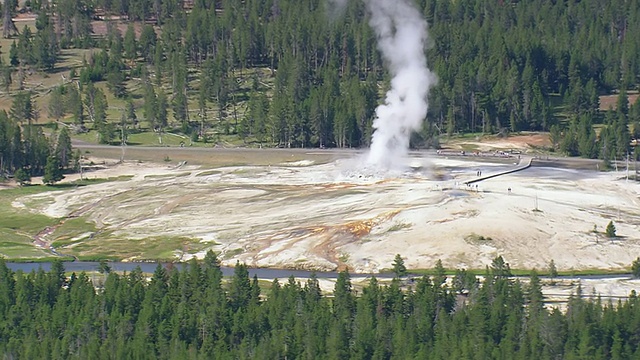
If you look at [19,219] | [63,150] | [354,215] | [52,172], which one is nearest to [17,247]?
[19,219]

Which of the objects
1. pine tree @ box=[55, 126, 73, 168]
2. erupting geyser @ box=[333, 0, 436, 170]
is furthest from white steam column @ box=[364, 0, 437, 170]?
pine tree @ box=[55, 126, 73, 168]

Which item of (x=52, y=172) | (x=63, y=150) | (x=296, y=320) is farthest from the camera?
(x=63, y=150)

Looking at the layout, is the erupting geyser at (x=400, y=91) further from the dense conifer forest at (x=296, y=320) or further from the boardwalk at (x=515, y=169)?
the dense conifer forest at (x=296, y=320)

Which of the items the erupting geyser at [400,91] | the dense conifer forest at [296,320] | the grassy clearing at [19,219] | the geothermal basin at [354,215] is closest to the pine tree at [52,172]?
the geothermal basin at [354,215]

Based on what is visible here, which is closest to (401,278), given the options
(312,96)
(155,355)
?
(155,355)

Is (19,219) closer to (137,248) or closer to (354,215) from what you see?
(137,248)
